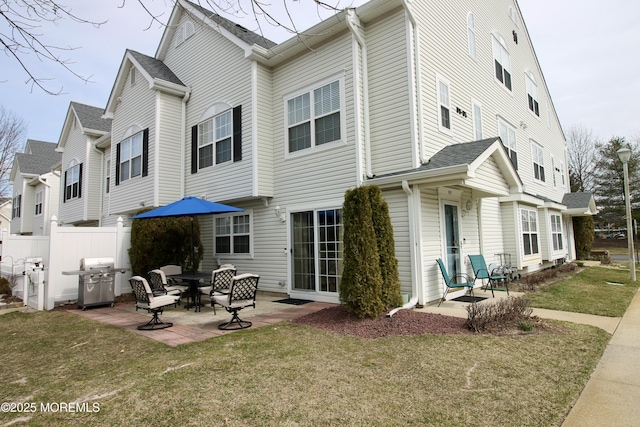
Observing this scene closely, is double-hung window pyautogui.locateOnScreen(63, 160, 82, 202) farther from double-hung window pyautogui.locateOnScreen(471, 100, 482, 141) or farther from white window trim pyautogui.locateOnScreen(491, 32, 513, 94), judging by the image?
white window trim pyautogui.locateOnScreen(491, 32, 513, 94)

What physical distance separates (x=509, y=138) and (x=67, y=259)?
14.5 metres

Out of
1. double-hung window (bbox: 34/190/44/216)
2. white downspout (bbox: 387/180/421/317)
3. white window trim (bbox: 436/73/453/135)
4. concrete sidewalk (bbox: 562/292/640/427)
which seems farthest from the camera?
double-hung window (bbox: 34/190/44/216)

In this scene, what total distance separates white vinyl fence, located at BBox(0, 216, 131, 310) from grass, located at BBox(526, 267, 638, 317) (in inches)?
416

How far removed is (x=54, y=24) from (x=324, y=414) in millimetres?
4614

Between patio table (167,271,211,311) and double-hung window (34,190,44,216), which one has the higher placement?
double-hung window (34,190,44,216)

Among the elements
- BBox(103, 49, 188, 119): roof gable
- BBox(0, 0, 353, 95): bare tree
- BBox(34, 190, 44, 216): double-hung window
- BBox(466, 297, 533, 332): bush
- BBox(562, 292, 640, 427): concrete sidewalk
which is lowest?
BBox(562, 292, 640, 427): concrete sidewalk

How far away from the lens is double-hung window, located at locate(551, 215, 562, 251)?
588 inches

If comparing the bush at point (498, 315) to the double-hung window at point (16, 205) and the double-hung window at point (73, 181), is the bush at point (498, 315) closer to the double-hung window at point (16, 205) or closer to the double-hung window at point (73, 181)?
the double-hung window at point (73, 181)

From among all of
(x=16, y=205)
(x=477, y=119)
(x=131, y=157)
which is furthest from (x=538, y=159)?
(x=16, y=205)

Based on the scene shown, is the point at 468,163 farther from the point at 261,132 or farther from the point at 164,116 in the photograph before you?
the point at 164,116

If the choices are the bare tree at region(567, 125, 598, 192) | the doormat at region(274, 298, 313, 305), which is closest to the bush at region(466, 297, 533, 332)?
the doormat at region(274, 298, 313, 305)

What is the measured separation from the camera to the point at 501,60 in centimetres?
1374

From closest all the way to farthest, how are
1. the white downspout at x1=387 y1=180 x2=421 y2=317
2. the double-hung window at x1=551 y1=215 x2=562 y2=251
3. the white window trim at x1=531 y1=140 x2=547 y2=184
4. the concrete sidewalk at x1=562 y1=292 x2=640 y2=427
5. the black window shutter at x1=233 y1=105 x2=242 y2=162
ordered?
the concrete sidewalk at x1=562 y1=292 x2=640 y2=427, the white downspout at x1=387 y1=180 x2=421 y2=317, the black window shutter at x1=233 y1=105 x2=242 y2=162, the double-hung window at x1=551 y1=215 x2=562 y2=251, the white window trim at x1=531 y1=140 x2=547 y2=184

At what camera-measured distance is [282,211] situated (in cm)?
986
